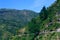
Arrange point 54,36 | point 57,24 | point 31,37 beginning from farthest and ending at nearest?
point 31,37 → point 57,24 → point 54,36

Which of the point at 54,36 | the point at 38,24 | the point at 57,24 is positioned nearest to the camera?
the point at 54,36

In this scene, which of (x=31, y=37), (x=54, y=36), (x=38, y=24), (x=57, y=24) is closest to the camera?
(x=54, y=36)

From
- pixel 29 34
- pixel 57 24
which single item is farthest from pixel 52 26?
pixel 29 34

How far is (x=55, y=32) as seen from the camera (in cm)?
11856

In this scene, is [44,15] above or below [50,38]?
above

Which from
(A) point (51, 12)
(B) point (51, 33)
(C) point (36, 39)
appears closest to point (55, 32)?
(B) point (51, 33)

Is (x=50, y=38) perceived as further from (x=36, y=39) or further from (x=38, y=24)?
(x=38, y=24)

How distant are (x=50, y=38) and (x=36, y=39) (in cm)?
1613

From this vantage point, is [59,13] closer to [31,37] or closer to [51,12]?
[51,12]

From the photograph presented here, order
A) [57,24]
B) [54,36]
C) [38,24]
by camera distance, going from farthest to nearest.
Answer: [38,24]
[57,24]
[54,36]

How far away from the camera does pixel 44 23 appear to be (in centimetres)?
14425

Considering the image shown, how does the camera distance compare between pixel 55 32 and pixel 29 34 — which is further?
pixel 29 34

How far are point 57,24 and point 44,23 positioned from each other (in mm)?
19519

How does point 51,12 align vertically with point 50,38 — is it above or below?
above
